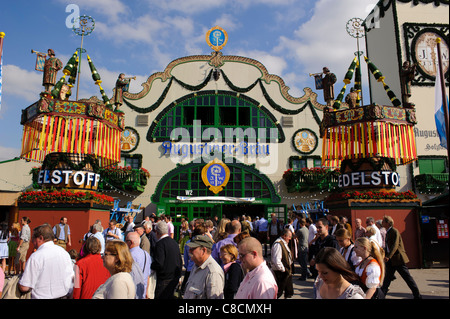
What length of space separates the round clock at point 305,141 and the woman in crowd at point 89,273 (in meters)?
19.6

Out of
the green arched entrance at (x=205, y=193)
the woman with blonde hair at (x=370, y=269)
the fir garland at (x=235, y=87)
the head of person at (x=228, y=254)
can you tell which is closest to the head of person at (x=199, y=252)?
the head of person at (x=228, y=254)

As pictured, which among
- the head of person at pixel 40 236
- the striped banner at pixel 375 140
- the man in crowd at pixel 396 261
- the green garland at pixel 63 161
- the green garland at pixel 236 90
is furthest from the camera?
the green garland at pixel 236 90

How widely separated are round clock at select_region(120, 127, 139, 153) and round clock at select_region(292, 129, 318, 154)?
1041 centimetres

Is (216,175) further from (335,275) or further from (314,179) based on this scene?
(335,275)

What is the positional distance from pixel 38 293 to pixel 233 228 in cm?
334

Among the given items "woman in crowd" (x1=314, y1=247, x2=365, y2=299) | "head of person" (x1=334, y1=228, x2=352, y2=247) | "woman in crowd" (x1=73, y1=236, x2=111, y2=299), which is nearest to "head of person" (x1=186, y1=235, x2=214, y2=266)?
"woman in crowd" (x1=73, y1=236, x2=111, y2=299)

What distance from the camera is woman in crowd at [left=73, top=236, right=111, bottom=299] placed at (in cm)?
435

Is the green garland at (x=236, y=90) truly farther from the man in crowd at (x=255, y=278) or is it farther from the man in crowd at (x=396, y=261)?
the man in crowd at (x=255, y=278)

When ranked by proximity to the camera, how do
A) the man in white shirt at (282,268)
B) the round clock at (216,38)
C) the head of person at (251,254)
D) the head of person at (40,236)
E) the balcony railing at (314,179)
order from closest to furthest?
the head of person at (251,254), the head of person at (40,236), the man in white shirt at (282,268), the balcony railing at (314,179), the round clock at (216,38)

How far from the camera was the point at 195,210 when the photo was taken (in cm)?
2183

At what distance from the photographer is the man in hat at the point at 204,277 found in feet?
13.0

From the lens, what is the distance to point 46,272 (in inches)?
169

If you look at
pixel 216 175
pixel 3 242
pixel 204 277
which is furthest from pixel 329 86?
pixel 3 242
